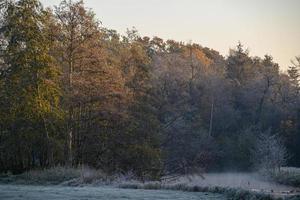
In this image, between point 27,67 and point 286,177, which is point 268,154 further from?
point 27,67

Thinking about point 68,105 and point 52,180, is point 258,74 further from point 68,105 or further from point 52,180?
point 52,180

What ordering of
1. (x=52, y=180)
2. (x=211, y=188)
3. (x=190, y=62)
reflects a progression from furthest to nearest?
(x=190, y=62)
(x=52, y=180)
(x=211, y=188)

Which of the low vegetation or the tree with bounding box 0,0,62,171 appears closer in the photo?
the tree with bounding box 0,0,62,171

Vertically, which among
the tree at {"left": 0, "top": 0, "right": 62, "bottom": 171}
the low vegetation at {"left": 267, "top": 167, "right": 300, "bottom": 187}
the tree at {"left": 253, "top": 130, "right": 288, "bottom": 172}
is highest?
the tree at {"left": 0, "top": 0, "right": 62, "bottom": 171}

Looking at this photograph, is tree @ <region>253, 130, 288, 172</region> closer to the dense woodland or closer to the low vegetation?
the dense woodland

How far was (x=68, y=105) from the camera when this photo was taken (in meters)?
35.8

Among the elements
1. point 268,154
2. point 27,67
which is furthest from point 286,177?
point 27,67

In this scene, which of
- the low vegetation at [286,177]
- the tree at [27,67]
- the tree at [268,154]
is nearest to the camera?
the tree at [27,67]

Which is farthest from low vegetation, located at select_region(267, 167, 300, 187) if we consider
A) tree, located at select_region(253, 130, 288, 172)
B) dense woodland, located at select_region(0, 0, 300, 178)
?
dense woodland, located at select_region(0, 0, 300, 178)

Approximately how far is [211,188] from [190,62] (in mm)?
54205

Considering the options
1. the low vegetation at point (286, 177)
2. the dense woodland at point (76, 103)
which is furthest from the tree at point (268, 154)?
the low vegetation at point (286, 177)

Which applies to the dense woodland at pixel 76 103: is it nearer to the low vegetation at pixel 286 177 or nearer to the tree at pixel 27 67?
A: the tree at pixel 27 67

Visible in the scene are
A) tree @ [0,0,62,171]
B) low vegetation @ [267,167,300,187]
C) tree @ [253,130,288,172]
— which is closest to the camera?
tree @ [0,0,62,171]

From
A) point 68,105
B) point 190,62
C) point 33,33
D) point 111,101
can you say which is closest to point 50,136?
point 68,105
